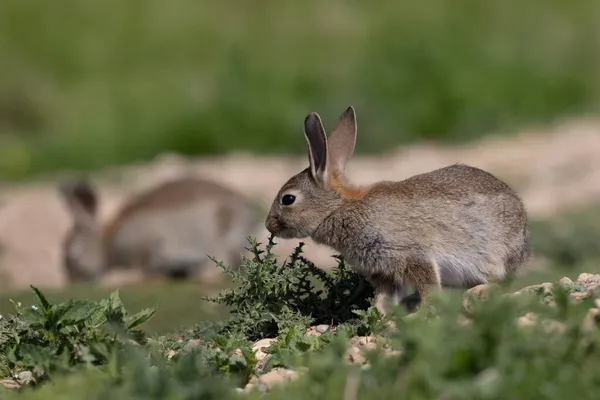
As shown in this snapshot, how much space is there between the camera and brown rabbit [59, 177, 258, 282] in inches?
503

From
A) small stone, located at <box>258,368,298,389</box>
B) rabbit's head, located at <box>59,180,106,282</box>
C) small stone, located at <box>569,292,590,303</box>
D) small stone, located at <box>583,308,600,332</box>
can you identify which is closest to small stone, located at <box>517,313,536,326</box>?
small stone, located at <box>583,308,600,332</box>

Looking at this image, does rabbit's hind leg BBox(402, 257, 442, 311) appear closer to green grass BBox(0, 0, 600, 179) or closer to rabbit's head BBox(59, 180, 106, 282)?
rabbit's head BBox(59, 180, 106, 282)

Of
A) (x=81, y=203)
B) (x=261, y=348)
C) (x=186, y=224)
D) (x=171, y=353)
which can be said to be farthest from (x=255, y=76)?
(x=261, y=348)

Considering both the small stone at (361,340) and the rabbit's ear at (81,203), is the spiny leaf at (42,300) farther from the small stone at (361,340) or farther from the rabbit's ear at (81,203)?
the rabbit's ear at (81,203)

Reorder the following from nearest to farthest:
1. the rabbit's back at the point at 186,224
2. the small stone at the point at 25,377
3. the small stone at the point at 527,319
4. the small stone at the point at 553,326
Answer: the small stone at the point at 553,326 < the small stone at the point at 527,319 < the small stone at the point at 25,377 < the rabbit's back at the point at 186,224

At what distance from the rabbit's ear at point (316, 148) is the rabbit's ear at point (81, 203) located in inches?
267

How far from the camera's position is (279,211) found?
267 inches

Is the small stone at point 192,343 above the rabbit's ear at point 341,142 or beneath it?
beneath

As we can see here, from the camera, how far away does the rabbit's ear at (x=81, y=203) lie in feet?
43.0

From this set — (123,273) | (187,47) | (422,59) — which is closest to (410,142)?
(422,59)

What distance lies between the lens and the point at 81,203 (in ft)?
43.5

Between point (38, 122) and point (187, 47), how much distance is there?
2504 mm

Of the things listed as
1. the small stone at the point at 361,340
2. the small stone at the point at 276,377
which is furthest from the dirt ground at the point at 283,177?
the small stone at the point at 276,377

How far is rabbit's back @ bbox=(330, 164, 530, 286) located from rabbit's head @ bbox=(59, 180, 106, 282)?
7115mm
